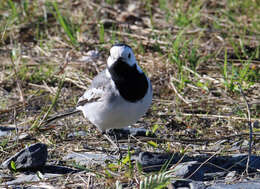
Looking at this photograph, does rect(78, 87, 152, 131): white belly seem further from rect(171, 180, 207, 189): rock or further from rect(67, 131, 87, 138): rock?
rect(171, 180, 207, 189): rock

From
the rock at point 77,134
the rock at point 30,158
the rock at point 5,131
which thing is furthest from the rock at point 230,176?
the rock at point 5,131

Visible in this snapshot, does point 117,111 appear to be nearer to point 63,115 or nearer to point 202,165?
point 202,165

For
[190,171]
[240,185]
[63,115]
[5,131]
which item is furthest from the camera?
[63,115]

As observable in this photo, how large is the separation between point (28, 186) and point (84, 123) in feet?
4.84

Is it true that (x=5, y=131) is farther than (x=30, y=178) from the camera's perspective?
Yes

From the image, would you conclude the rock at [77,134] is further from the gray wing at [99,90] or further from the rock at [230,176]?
the rock at [230,176]

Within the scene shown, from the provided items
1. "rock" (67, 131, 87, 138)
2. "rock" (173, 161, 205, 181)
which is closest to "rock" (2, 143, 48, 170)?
"rock" (67, 131, 87, 138)

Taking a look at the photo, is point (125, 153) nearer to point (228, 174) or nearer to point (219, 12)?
point (228, 174)

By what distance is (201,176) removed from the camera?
3.31 m

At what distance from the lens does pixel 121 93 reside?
3.62 m

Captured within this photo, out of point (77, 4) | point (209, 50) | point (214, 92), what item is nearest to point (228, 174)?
point (214, 92)

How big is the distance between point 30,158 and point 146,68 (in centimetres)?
236

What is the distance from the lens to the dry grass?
4.22 meters

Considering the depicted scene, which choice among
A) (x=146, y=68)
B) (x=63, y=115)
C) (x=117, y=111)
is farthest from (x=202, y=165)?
(x=146, y=68)
